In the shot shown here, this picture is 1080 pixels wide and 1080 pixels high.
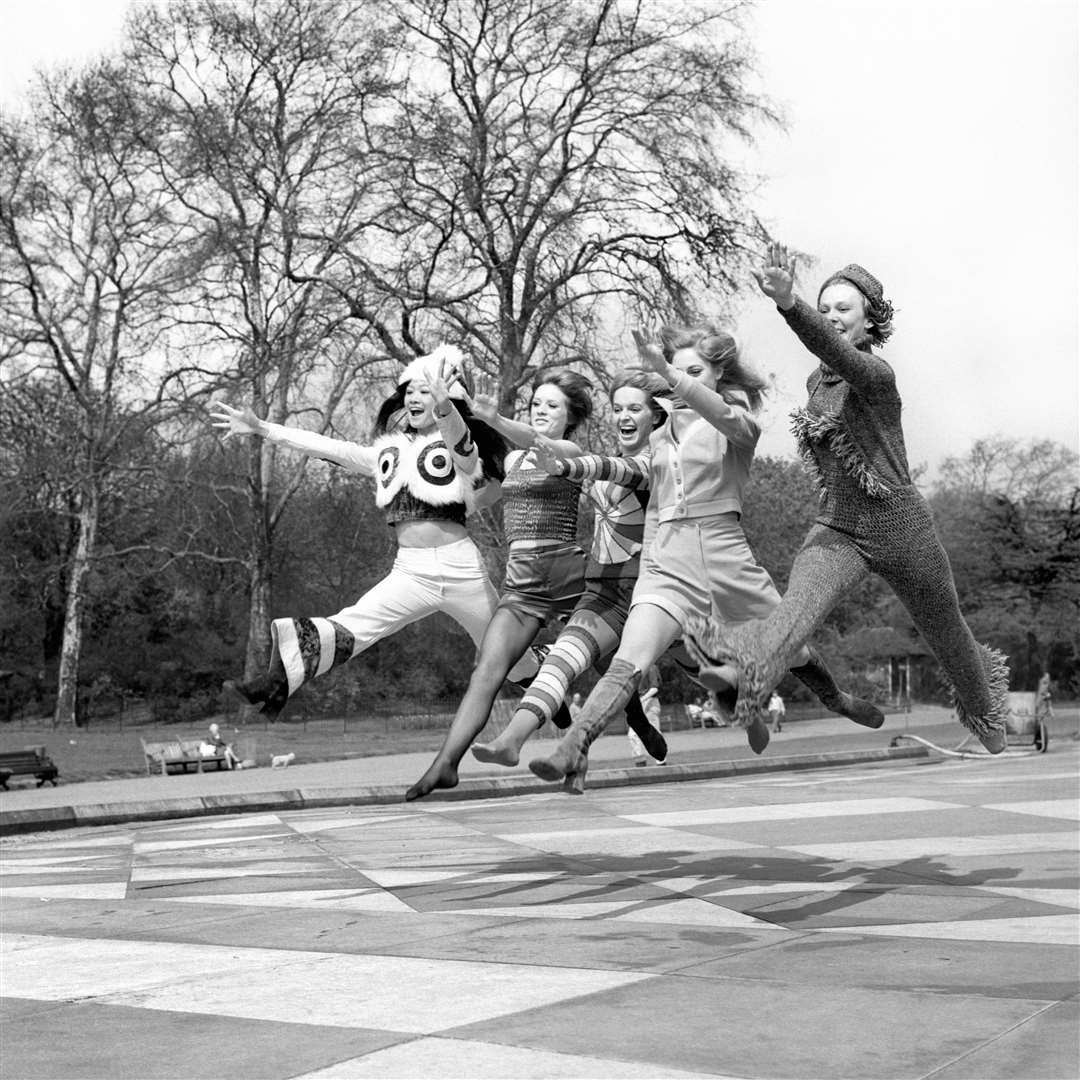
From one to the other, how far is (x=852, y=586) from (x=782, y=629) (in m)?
0.48

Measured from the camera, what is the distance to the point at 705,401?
5957mm

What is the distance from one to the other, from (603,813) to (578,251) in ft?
37.0

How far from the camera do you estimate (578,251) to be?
2134cm

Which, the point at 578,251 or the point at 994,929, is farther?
the point at 578,251

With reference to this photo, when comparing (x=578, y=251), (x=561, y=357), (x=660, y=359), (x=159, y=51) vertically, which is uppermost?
(x=159, y=51)

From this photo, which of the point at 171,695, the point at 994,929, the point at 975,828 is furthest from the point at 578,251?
the point at 171,695

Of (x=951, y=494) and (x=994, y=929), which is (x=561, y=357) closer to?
(x=994, y=929)

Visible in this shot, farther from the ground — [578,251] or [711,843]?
[578,251]

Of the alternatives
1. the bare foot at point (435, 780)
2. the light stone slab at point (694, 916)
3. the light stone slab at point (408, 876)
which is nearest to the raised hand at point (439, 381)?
the bare foot at point (435, 780)

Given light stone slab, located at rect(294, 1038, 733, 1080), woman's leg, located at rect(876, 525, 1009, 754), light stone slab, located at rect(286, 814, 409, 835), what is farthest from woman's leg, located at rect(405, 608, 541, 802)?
light stone slab, located at rect(286, 814, 409, 835)

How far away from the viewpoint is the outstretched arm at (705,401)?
18.9 ft

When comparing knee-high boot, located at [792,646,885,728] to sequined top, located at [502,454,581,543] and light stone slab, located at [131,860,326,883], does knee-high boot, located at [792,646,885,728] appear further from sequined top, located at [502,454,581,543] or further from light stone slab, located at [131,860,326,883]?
light stone slab, located at [131,860,326,883]

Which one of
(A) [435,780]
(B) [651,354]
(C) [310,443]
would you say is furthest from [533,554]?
(B) [651,354]

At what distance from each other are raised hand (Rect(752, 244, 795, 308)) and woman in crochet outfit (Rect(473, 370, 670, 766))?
1309 mm
